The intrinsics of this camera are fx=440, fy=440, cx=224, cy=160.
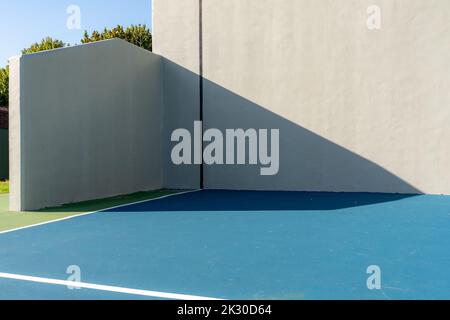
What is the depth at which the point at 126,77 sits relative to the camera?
41.1 feet

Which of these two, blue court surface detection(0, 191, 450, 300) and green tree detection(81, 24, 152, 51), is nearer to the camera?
blue court surface detection(0, 191, 450, 300)

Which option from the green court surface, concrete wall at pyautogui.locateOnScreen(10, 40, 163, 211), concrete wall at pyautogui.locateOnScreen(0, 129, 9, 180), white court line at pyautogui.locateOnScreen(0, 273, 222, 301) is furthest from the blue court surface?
concrete wall at pyautogui.locateOnScreen(0, 129, 9, 180)

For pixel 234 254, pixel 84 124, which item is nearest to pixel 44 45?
pixel 84 124

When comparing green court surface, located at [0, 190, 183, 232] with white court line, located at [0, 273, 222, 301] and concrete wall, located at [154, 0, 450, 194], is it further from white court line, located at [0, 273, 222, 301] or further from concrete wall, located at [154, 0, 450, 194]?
concrete wall, located at [154, 0, 450, 194]

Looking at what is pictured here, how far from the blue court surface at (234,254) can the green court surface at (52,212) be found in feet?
1.70

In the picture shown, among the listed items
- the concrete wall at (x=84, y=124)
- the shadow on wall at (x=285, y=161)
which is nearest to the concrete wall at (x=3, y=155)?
the concrete wall at (x=84, y=124)

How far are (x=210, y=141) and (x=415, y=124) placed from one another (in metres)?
6.10

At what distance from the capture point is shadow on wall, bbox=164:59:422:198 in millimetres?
12734

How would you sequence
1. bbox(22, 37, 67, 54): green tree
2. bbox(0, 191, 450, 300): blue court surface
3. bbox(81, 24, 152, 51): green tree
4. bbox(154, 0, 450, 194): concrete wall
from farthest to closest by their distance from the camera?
1. bbox(22, 37, 67, 54): green tree
2. bbox(81, 24, 152, 51): green tree
3. bbox(154, 0, 450, 194): concrete wall
4. bbox(0, 191, 450, 300): blue court surface

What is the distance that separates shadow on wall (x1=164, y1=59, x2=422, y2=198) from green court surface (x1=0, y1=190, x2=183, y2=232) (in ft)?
10.1

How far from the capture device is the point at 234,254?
17.5ft
